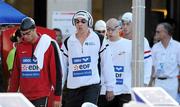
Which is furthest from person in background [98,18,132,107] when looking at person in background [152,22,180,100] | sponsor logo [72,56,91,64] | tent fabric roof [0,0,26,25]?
tent fabric roof [0,0,26,25]

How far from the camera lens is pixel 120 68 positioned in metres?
8.27

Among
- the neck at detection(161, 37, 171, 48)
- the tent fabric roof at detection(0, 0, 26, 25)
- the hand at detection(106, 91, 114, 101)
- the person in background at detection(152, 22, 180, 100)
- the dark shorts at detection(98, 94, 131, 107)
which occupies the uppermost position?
the tent fabric roof at detection(0, 0, 26, 25)

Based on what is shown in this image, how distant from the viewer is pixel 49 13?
12891mm

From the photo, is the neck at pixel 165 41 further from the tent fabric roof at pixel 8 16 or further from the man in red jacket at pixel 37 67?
the man in red jacket at pixel 37 67

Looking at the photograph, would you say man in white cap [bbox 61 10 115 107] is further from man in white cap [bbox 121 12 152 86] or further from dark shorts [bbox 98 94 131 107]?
man in white cap [bbox 121 12 152 86]

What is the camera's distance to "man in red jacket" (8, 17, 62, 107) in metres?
6.78

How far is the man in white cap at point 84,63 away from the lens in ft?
24.3

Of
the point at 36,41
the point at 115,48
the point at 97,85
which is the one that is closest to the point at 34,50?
the point at 36,41

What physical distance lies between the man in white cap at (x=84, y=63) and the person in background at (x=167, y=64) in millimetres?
1666

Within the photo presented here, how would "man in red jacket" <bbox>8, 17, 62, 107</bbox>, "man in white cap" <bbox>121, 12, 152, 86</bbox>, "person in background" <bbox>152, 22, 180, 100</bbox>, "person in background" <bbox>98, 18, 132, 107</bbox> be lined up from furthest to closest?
"person in background" <bbox>152, 22, 180, 100</bbox>, "man in white cap" <bbox>121, 12, 152, 86</bbox>, "person in background" <bbox>98, 18, 132, 107</bbox>, "man in red jacket" <bbox>8, 17, 62, 107</bbox>

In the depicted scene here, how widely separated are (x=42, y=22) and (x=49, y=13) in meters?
0.57

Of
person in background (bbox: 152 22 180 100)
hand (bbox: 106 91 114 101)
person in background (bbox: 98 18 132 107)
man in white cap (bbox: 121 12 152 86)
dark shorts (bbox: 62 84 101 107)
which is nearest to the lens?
dark shorts (bbox: 62 84 101 107)

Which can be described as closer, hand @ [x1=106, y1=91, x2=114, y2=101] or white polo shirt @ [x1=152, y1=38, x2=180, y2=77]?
hand @ [x1=106, y1=91, x2=114, y2=101]

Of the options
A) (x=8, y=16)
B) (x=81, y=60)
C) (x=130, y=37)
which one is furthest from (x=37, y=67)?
(x=8, y=16)
